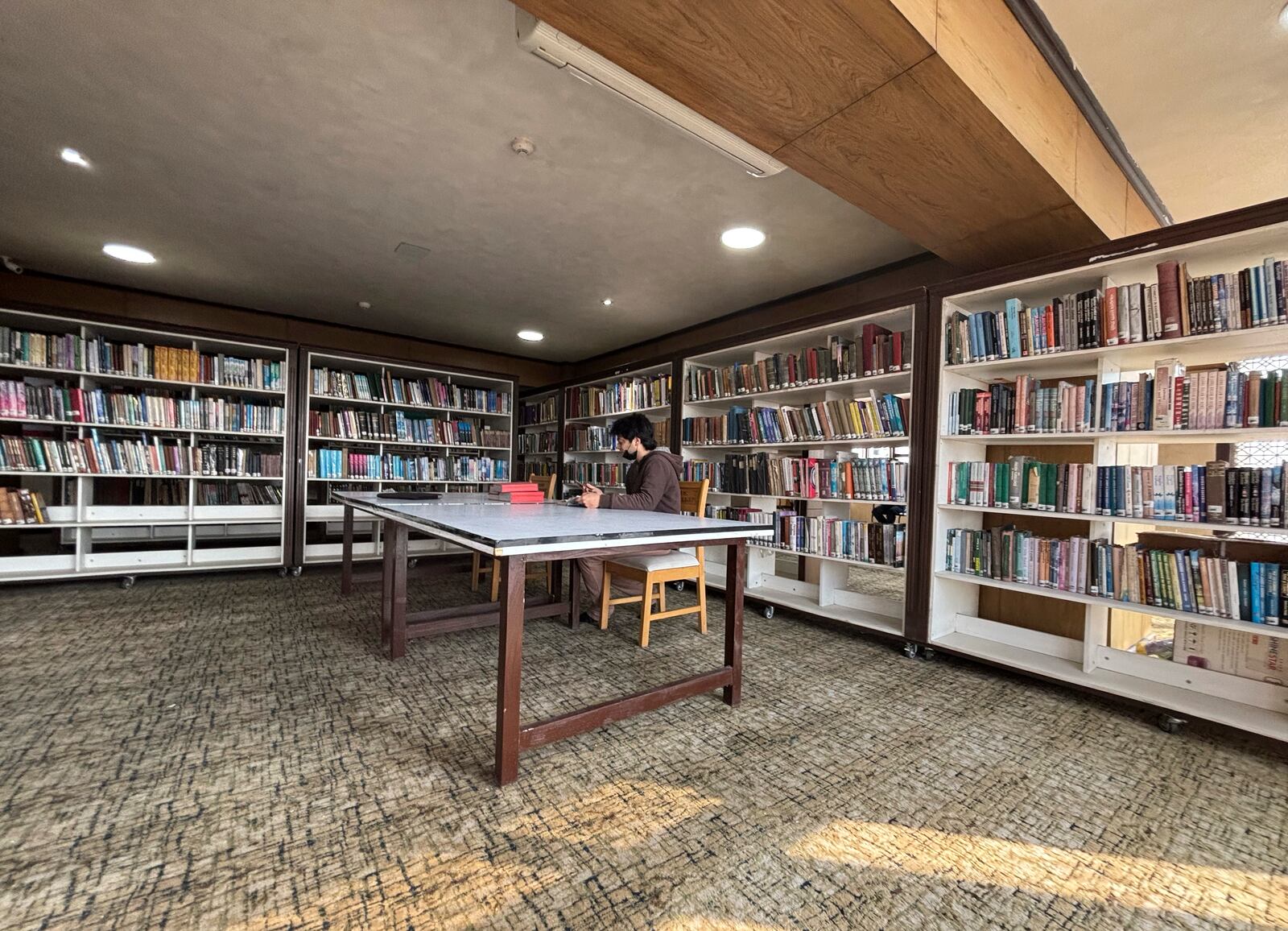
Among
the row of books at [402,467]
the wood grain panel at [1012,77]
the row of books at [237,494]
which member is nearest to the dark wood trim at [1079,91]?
the wood grain panel at [1012,77]

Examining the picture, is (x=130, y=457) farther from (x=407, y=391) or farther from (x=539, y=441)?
(x=539, y=441)

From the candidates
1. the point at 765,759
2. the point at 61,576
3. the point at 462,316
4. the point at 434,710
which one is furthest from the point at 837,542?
the point at 61,576

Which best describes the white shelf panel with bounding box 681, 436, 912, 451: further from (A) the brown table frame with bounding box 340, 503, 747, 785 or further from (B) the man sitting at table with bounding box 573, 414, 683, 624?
(A) the brown table frame with bounding box 340, 503, 747, 785

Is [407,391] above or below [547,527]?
above

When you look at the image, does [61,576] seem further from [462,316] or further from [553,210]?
[553,210]

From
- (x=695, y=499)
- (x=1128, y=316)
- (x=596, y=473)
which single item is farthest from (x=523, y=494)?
(x=1128, y=316)

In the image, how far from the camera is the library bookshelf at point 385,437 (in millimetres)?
4785

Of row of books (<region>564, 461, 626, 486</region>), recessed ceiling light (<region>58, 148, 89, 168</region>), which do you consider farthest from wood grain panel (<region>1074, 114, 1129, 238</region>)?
recessed ceiling light (<region>58, 148, 89, 168</region>)

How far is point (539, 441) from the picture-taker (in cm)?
669

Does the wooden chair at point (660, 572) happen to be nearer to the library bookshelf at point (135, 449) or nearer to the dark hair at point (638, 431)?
the dark hair at point (638, 431)

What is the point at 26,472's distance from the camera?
366cm

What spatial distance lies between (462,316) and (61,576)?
12.0 ft

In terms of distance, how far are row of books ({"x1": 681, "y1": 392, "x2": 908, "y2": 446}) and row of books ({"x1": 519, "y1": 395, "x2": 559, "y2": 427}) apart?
2480 mm

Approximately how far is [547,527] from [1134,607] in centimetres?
239
